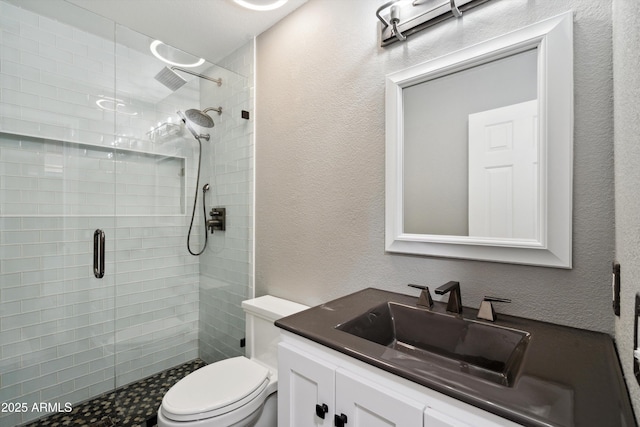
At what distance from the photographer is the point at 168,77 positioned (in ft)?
6.63

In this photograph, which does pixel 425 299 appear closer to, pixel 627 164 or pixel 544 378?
pixel 544 378

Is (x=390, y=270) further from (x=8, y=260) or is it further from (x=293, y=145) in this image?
(x=8, y=260)

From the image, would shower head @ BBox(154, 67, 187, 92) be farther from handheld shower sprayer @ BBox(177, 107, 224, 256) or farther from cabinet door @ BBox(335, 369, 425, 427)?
cabinet door @ BBox(335, 369, 425, 427)

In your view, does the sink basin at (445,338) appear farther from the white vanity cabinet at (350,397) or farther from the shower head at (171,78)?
the shower head at (171,78)

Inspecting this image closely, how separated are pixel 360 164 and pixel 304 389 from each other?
1023 millimetres

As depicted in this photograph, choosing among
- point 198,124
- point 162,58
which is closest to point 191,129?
point 198,124

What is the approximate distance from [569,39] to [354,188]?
0.96 m

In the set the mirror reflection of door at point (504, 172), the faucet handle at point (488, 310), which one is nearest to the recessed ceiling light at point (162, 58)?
the mirror reflection of door at point (504, 172)

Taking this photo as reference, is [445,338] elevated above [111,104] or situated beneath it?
situated beneath

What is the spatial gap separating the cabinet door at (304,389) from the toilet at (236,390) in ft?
1.10

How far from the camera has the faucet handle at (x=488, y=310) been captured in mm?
997

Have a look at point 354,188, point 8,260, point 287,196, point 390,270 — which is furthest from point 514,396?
point 8,260

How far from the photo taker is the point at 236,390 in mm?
1299

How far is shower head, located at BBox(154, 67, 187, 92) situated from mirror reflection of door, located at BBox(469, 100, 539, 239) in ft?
6.38
